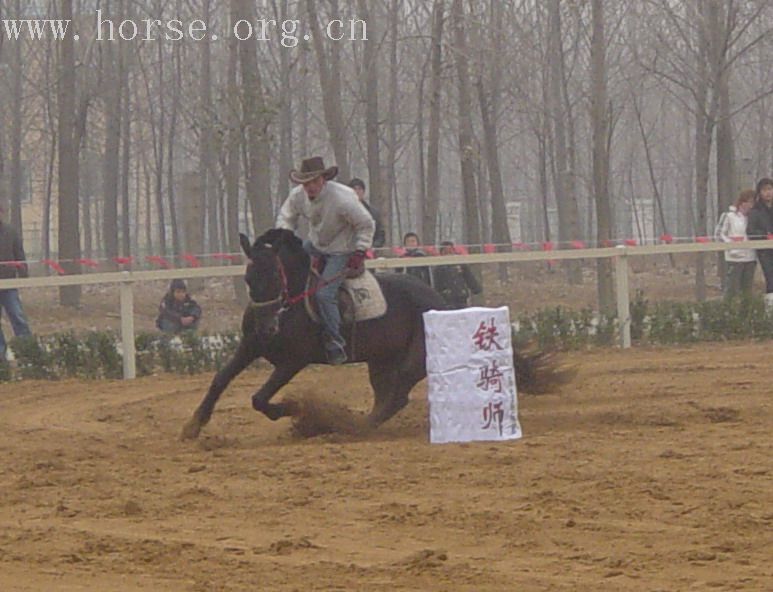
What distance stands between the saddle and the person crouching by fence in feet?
27.5

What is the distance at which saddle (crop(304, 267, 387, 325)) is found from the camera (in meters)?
11.7

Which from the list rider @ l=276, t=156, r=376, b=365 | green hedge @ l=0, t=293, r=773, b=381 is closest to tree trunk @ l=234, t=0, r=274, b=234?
green hedge @ l=0, t=293, r=773, b=381

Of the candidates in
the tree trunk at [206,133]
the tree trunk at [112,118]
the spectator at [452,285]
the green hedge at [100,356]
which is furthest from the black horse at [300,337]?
the tree trunk at [112,118]

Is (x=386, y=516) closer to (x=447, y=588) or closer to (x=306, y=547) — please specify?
(x=306, y=547)

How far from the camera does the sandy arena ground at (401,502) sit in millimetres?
6539

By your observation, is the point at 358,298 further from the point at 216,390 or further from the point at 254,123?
the point at 254,123

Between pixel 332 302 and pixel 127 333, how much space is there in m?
5.77

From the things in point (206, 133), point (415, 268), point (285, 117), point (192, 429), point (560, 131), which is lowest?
point (192, 429)

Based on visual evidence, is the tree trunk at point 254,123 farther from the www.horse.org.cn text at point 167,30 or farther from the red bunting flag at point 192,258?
the www.horse.org.cn text at point 167,30

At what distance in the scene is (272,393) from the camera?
11570 mm

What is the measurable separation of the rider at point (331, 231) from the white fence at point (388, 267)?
16.8 feet

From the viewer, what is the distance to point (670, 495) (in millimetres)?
8109

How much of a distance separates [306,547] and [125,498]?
1.90m

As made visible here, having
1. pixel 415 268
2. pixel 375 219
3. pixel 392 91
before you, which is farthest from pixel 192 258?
pixel 392 91
